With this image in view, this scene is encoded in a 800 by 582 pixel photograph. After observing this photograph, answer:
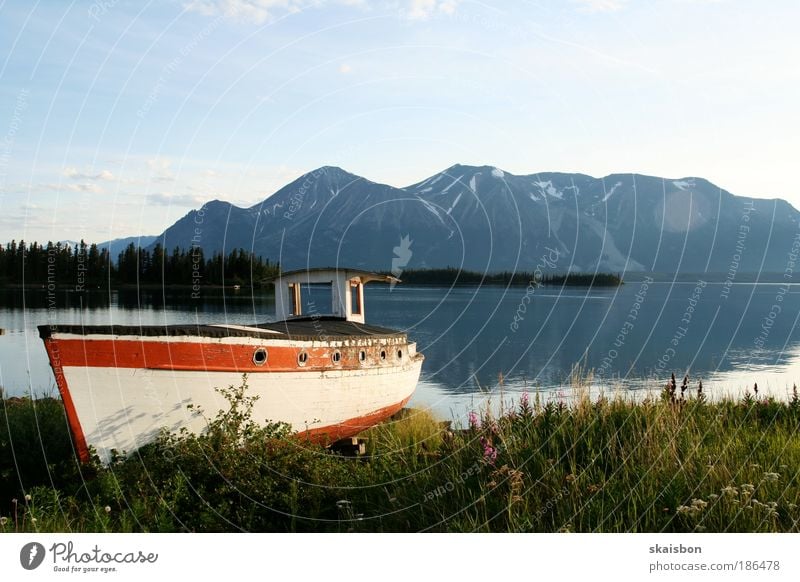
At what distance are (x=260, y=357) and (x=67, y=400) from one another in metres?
3.63

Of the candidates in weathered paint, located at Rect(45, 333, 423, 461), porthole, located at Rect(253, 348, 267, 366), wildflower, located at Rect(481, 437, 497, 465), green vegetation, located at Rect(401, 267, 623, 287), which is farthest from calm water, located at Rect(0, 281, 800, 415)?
green vegetation, located at Rect(401, 267, 623, 287)

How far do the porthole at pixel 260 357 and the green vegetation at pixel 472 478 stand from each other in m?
0.67

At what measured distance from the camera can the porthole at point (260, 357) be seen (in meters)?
15.0

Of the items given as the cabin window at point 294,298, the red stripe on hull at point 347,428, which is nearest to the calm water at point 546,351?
the red stripe on hull at point 347,428

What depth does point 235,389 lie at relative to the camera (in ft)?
47.9

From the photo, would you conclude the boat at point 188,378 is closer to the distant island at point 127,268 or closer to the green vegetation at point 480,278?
the distant island at point 127,268

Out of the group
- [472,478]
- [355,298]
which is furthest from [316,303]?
[472,478]

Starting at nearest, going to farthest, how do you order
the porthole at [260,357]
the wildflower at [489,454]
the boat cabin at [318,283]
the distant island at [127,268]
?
the wildflower at [489,454] < the porthole at [260,357] < the boat cabin at [318,283] < the distant island at [127,268]

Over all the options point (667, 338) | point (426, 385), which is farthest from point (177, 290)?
point (426, 385)

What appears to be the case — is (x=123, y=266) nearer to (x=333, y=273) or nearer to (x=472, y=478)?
(x=333, y=273)

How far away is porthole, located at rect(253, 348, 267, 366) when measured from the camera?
15.0 metres

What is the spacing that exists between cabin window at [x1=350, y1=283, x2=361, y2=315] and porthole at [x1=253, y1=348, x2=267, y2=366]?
8.11 m

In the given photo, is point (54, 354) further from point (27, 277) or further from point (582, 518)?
point (27, 277)

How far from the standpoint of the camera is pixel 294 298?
2289 centimetres
